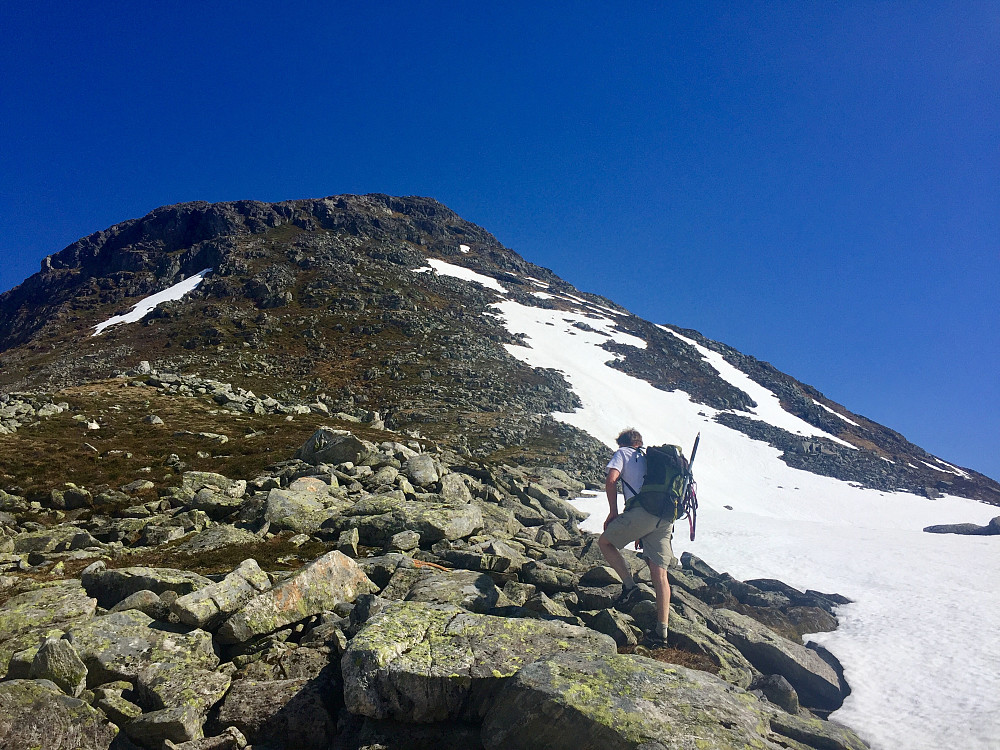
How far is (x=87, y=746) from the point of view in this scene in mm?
5566

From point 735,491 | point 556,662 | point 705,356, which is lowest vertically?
point 556,662

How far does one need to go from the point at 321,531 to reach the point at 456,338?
71263mm

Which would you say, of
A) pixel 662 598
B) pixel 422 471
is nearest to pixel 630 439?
pixel 662 598

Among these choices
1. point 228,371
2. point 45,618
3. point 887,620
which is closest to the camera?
point 45,618

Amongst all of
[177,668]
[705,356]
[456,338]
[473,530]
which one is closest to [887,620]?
[473,530]

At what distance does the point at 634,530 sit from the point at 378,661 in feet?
20.7

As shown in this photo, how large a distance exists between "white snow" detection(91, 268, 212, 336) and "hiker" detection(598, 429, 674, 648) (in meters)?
109

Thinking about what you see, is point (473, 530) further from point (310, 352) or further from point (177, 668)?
point (310, 352)

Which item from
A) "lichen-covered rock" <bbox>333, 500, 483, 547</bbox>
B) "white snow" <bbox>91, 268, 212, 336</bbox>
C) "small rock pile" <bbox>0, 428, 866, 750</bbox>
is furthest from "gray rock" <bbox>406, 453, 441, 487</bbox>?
"white snow" <bbox>91, 268, 212, 336</bbox>

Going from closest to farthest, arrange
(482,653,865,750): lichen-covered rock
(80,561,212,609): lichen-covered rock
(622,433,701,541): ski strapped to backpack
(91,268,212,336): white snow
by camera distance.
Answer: (482,653,865,750): lichen-covered rock
(80,561,212,609): lichen-covered rock
(622,433,701,541): ski strapped to backpack
(91,268,212,336): white snow

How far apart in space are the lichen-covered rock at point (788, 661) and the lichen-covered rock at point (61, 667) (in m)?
12.6

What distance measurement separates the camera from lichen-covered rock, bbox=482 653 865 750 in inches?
217

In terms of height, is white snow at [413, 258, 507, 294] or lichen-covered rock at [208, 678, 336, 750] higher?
white snow at [413, 258, 507, 294]

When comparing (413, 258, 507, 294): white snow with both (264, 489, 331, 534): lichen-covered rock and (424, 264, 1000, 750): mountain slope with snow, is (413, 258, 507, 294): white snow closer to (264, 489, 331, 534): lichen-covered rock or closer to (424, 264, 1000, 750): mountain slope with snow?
(424, 264, 1000, 750): mountain slope with snow
